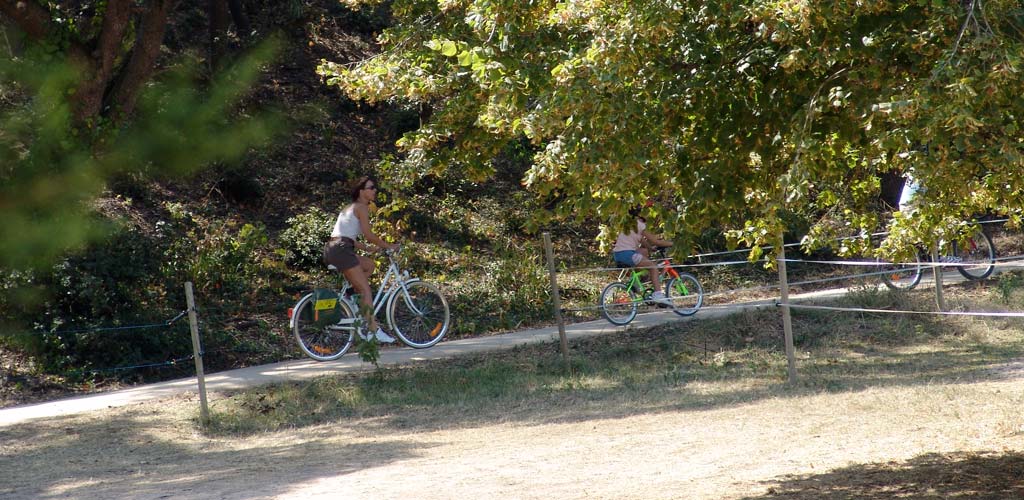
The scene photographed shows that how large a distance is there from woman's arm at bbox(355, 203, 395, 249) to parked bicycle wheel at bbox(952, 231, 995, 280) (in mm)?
8035

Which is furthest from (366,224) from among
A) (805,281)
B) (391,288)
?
(805,281)

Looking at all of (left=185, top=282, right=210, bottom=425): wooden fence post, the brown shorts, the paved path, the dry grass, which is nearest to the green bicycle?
the paved path

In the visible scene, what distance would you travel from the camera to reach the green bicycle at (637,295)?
12.9 metres

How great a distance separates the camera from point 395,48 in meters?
9.54

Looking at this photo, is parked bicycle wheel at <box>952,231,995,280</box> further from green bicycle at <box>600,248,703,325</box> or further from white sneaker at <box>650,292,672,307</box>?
white sneaker at <box>650,292,672,307</box>

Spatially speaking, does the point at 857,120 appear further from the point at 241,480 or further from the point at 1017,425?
the point at 241,480

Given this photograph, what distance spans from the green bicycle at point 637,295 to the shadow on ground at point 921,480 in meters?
5.94

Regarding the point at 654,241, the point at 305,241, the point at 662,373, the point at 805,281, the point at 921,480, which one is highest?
the point at 305,241

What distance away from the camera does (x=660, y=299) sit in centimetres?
1288

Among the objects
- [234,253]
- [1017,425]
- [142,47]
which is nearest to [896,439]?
[1017,425]

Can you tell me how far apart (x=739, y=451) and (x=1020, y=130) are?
10.9ft

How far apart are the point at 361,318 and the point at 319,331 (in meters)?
0.73

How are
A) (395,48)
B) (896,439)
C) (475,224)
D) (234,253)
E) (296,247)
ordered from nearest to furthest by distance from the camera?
(896,439), (395,48), (234,253), (296,247), (475,224)

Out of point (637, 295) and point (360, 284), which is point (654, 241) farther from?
point (360, 284)
